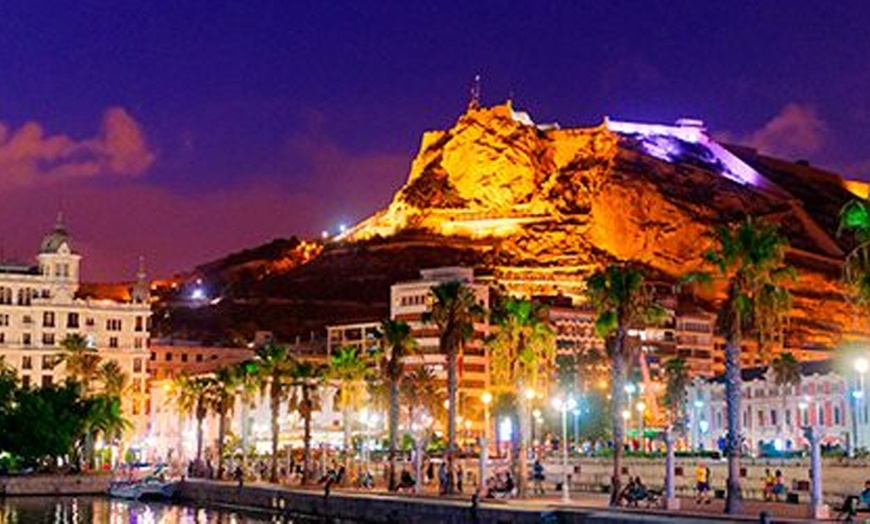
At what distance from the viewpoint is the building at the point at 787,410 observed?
11581cm

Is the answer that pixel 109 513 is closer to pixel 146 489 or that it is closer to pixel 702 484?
pixel 146 489

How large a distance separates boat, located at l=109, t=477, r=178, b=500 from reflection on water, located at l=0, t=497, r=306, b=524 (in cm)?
187

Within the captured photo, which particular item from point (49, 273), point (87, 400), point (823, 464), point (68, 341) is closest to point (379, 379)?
point (87, 400)

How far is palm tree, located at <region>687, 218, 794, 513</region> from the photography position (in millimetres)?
58062

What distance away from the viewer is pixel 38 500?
370 ft

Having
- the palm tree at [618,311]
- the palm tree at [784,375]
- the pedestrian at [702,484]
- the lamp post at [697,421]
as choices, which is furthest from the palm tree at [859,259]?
the lamp post at [697,421]

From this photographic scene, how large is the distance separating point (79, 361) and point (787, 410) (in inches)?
3323

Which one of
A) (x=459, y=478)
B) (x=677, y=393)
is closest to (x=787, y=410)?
(x=677, y=393)

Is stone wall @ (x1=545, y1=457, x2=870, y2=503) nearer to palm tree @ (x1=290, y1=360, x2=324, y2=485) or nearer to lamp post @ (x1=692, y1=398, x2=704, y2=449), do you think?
palm tree @ (x1=290, y1=360, x2=324, y2=485)

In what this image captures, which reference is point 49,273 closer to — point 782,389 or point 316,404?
point 316,404

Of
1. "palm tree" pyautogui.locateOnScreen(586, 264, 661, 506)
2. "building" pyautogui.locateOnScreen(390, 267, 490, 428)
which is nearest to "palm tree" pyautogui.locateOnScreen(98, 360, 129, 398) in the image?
"building" pyautogui.locateOnScreen(390, 267, 490, 428)

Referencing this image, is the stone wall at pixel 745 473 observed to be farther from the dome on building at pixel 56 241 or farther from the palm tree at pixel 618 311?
the dome on building at pixel 56 241

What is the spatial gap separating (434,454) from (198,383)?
38199 mm

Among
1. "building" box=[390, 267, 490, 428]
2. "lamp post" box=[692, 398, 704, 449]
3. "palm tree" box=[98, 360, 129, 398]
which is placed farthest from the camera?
"building" box=[390, 267, 490, 428]
